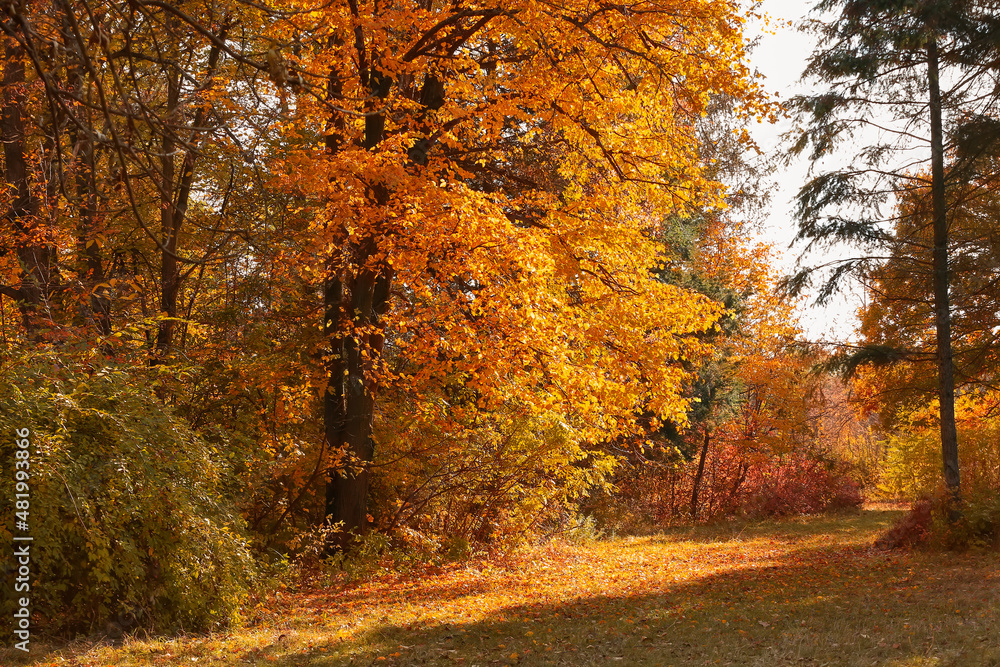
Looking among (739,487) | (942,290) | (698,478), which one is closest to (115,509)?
(942,290)

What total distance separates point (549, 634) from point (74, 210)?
866 centimetres

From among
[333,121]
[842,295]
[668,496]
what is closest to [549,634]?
[333,121]

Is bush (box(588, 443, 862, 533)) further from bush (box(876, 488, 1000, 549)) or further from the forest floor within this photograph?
the forest floor

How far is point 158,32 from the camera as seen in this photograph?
34.1 ft

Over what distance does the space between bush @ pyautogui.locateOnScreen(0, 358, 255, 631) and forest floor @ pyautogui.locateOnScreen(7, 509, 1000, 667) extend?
0.43 meters

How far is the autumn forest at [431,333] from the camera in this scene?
21.1ft

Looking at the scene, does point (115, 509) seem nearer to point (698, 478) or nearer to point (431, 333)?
point (431, 333)

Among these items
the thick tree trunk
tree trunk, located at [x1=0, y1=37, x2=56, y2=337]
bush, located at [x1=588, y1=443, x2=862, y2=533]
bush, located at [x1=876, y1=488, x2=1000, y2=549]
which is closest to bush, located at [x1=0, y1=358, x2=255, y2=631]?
tree trunk, located at [x1=0, y1=37, x2=56, y2=337]

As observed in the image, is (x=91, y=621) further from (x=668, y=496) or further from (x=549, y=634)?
(x=668, y=496)

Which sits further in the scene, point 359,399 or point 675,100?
point 359,399

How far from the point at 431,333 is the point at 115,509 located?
3980 millimetres

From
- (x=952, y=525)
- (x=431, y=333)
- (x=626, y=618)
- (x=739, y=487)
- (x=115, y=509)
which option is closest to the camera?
(x=115, y=509)

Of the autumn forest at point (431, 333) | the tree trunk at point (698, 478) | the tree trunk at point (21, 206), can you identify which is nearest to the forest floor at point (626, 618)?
the autumn forest at point (431, 333)

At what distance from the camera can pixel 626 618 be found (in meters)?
7.80
